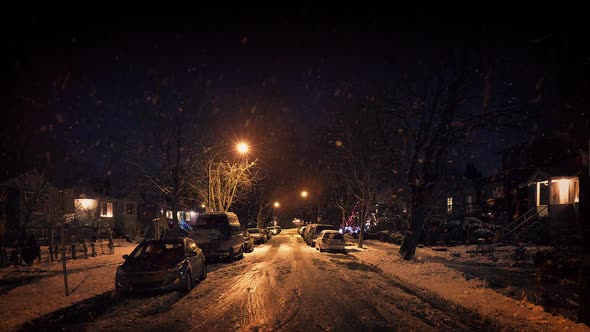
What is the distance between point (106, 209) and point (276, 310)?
36.3 meters

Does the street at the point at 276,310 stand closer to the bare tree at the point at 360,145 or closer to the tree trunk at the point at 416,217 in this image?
the tree trunk at the point at 416,217

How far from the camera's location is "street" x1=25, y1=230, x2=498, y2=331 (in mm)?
7941

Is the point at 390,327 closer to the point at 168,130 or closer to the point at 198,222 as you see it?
the point at 198,222

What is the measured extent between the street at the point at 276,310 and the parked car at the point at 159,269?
32 cm

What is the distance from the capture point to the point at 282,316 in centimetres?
859

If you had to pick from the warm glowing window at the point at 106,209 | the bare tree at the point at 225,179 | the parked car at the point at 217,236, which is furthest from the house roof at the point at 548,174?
the warm glowing window at the point at 106,209

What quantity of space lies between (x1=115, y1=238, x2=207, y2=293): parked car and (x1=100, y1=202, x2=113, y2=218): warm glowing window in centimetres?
2991

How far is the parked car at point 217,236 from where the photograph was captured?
1990 cm

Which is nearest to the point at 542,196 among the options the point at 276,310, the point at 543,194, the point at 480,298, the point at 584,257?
the point at 543,194

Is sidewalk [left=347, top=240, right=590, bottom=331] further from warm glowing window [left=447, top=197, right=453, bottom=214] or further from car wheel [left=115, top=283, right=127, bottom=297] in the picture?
warm glowing window [left=447, top=197, right=453, bottom=214]

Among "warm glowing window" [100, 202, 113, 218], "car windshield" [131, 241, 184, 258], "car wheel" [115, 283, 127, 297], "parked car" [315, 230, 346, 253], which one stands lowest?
"parked car" [315, 230, 346, 253]

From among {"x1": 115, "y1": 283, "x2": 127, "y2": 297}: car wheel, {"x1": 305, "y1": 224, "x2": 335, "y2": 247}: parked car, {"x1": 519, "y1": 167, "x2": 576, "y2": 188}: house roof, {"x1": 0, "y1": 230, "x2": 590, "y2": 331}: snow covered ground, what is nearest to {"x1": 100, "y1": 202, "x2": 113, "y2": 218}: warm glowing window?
{"x1": 305, "y1": 224, "x2": 335, "y2": 247}: parked car

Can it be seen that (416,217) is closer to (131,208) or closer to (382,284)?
(382,284)

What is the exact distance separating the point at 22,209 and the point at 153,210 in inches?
865
